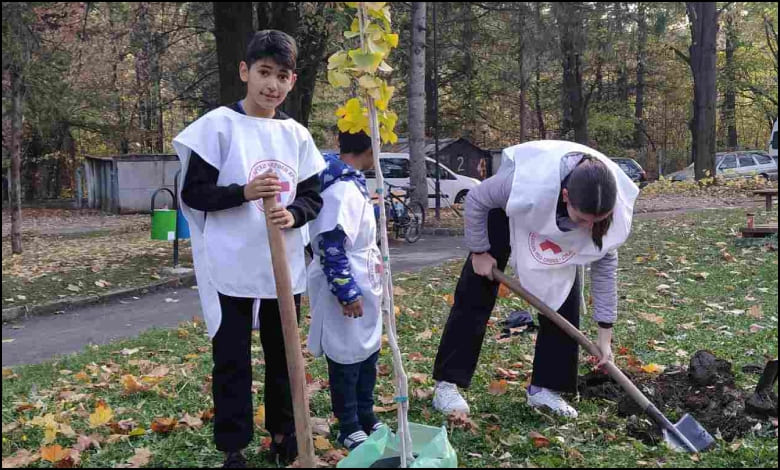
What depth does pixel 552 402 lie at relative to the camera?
3.55m

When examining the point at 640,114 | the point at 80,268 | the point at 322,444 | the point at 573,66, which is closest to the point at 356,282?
the point at 322,444

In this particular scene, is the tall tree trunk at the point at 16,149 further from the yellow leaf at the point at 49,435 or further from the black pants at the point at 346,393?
the black pants at the point at 346,393

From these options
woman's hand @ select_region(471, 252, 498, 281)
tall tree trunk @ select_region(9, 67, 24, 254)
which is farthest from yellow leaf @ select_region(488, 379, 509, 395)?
tall tree trunk @ select_region(9, 67, 24, 254)

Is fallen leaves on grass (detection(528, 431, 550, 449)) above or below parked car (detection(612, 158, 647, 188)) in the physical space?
below

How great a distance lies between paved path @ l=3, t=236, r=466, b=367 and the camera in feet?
20.3

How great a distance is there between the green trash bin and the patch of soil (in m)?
6.79

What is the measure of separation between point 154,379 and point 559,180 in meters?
2.70

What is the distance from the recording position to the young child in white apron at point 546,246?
125 inches

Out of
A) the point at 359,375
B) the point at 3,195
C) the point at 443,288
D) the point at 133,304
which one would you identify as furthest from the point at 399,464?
the point at 3,195

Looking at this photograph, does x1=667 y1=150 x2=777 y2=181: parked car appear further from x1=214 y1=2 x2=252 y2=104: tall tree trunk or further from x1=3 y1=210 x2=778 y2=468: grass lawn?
x1=3 y1=210 x2=778 y2=468: grass lawn

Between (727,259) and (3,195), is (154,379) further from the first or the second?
(3,195)

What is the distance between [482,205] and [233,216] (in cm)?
122

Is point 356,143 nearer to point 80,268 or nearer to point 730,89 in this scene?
point 80,268

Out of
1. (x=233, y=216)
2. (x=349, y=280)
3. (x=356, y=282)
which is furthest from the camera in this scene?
(x=356, y=282)
